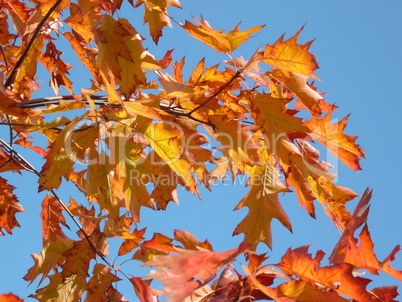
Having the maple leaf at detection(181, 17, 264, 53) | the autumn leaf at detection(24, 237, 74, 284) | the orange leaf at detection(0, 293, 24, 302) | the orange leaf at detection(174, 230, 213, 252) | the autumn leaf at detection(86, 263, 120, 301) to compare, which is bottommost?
the orange leaf at detection(0, 293, 24, 302)

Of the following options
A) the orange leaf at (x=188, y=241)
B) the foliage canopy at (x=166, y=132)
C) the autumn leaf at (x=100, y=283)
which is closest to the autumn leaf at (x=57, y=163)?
the foliage canopy at (x=166, y=132)

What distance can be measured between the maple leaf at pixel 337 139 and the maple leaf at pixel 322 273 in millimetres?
615

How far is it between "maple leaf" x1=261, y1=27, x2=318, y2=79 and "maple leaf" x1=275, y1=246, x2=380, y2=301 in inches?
21.9

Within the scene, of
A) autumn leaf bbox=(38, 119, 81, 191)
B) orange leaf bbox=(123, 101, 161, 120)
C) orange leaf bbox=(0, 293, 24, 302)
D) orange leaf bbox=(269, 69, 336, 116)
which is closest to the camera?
orange leaf bbox=(0, 293, 24, 302)

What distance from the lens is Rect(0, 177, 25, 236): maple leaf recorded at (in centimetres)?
189

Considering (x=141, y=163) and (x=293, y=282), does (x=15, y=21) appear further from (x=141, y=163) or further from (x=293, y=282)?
(x=293, y=282)

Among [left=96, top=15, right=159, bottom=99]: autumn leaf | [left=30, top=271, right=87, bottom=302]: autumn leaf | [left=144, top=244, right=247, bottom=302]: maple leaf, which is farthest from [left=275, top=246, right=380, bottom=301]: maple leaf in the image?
[left=30, top=271, right=87, bottom=302]: autumn leaf

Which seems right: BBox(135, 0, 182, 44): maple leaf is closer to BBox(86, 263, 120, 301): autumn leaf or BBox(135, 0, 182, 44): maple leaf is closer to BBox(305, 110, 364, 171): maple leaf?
BBox(305, 110, 364, 171): maple leaf

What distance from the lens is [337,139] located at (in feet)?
5.21

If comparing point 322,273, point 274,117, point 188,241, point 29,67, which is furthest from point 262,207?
point 29,67

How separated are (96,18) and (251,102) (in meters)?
0.54

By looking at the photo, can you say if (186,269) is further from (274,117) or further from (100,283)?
(100,283)

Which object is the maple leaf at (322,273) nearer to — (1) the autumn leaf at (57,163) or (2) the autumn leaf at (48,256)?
(1) the autumn leaf at (57,163)

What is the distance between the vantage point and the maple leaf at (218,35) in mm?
1383
